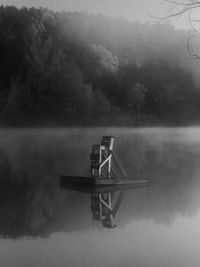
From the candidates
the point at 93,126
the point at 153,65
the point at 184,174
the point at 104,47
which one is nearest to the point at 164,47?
the point at 153,65

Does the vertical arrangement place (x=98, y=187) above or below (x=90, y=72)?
below

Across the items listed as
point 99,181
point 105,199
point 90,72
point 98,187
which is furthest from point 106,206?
point 90,72

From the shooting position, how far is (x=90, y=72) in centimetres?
7269

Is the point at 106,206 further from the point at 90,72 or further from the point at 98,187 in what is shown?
the point at 90,72

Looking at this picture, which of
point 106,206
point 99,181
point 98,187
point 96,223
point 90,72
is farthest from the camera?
point 90,72

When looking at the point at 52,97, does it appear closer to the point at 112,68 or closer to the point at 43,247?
the point at 112,68

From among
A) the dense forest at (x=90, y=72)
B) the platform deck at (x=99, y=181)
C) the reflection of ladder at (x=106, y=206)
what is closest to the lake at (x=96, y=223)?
the reflection of ladder at (x=106, y=206)

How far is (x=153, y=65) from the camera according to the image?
80938mm

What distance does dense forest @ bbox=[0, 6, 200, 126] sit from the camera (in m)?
66.3

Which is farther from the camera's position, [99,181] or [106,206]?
[99,181]

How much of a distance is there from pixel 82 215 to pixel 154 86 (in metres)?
65.3

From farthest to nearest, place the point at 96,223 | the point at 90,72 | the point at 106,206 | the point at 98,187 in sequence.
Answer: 1. the point at 90,72
2. the point at 98,187
3. the point at 106,206
4. the point at 96,223

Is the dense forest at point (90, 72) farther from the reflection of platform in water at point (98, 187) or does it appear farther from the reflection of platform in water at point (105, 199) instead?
the reflection of platform in water at point (105, 199)

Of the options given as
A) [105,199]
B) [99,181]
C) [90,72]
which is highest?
[90,72]
